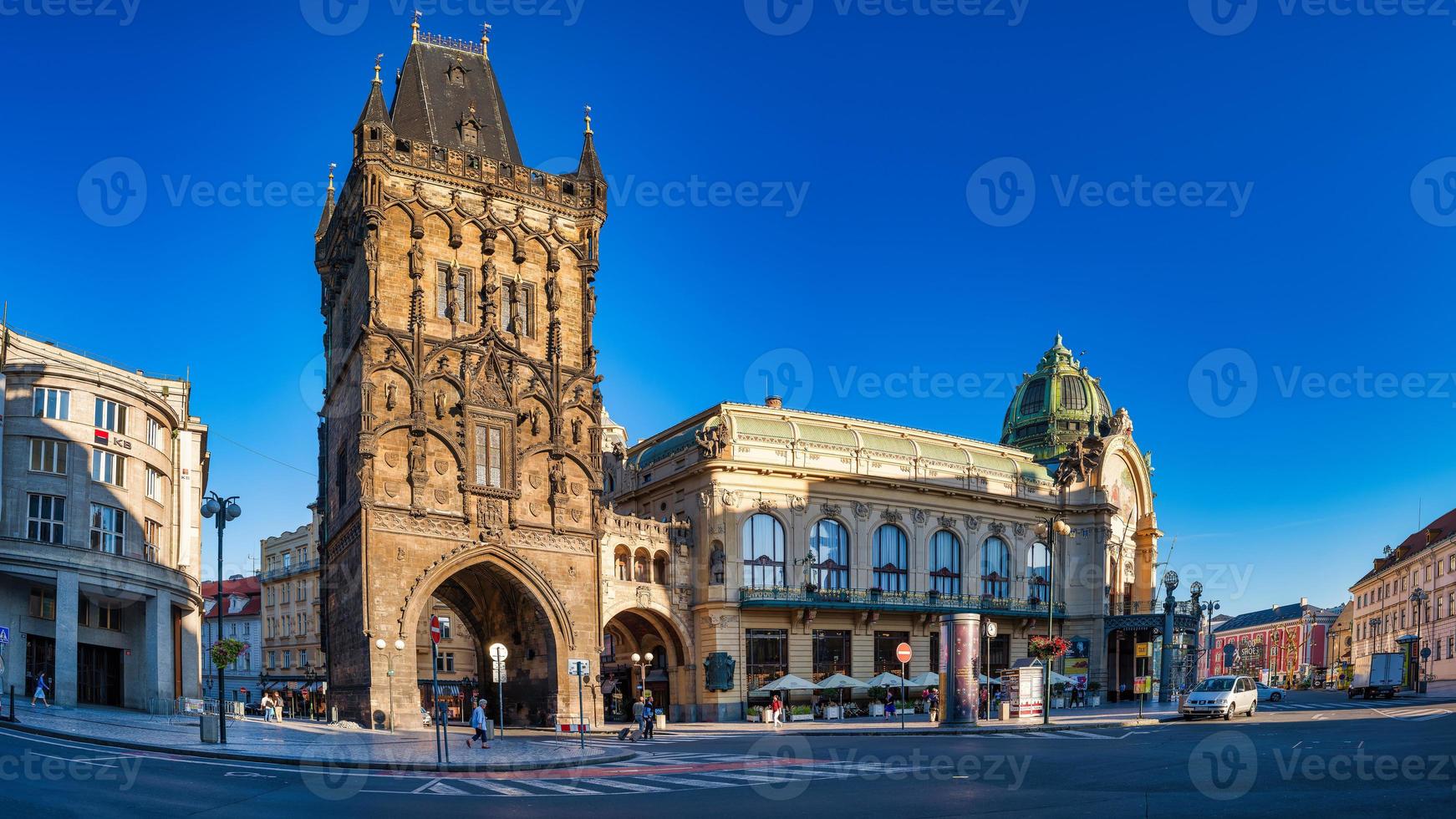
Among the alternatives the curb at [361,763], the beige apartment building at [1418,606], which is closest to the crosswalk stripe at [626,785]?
the curb at [361,763]

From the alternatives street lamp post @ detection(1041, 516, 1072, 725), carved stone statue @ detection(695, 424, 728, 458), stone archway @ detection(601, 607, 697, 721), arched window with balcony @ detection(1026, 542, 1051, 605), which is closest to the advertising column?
street lamp post @ detection(1041, 516, 1072, 725)

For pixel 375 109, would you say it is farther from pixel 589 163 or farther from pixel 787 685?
pixel 787 685

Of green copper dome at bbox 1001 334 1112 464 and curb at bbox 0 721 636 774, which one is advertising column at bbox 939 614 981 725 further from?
green copper dome at bbox 1001 334 1112 464

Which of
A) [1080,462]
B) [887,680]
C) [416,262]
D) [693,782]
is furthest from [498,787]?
[1080,462]

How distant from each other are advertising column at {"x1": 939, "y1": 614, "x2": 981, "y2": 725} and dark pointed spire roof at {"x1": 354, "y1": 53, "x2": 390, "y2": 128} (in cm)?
3030

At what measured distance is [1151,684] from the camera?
7019 cm

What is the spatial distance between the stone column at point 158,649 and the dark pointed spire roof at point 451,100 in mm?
24126

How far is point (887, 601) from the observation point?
6325 cm

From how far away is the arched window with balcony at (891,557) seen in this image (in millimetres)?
64125

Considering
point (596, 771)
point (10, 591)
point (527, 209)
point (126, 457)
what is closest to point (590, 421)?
point (527, 209)

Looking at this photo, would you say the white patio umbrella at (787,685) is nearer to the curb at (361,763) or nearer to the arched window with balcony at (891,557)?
the arched window with balcony at (891,557)

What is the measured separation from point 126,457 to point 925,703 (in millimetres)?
40629

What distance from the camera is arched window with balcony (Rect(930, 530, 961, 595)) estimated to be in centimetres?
6638

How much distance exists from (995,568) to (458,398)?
115 ft
